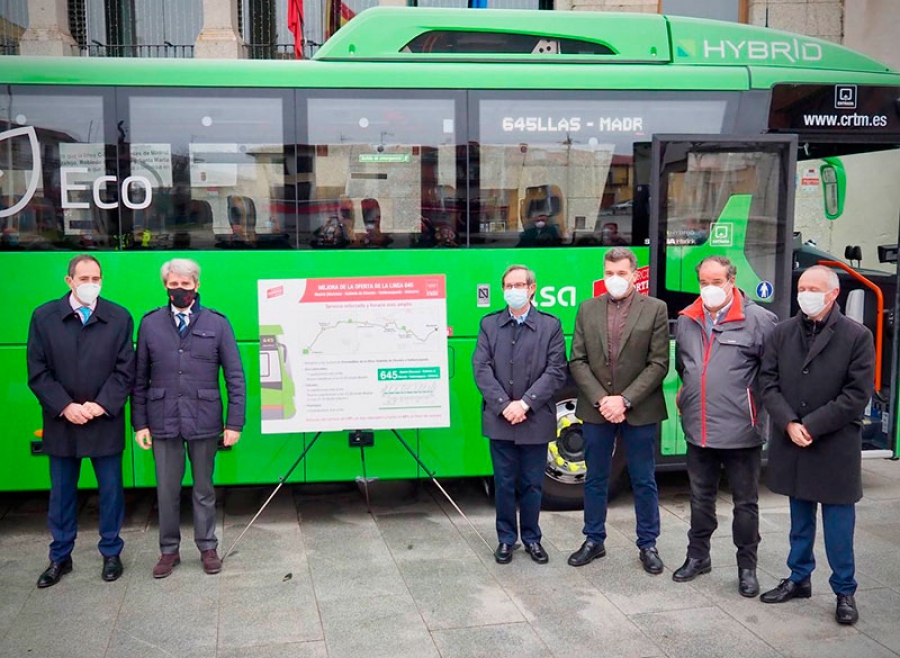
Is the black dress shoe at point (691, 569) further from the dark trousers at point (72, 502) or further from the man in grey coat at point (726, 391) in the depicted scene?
the dark trousers at point (72, 502)

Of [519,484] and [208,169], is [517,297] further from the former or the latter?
[208,169]

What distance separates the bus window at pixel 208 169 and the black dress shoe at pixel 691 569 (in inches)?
131

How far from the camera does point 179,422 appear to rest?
17.7ft

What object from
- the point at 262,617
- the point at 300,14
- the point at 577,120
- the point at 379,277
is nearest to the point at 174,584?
→ the point at 262,617

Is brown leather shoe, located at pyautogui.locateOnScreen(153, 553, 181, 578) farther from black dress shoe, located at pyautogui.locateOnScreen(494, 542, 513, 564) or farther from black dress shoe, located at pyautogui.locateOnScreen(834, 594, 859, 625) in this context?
black dress shoe, located at pyautogui.locateOnScreen(834, 594, 859, 625)

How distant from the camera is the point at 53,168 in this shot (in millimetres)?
6086

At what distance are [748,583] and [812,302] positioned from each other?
168 cm

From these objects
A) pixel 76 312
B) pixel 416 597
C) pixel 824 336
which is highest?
pixel 76 312

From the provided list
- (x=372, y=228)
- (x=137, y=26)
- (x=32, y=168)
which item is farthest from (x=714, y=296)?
(x=137, y=26)

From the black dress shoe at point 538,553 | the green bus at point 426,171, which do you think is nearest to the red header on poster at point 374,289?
the green bus at point 426,171

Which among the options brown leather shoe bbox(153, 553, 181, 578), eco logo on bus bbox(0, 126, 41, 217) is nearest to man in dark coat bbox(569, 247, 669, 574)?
brown leather shoe bbox(153, 553, 181, 578)

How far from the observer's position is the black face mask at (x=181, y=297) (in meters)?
5.37

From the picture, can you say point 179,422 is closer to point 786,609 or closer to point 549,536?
point 549,536

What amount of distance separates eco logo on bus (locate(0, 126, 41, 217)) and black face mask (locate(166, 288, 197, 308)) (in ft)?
4.92
